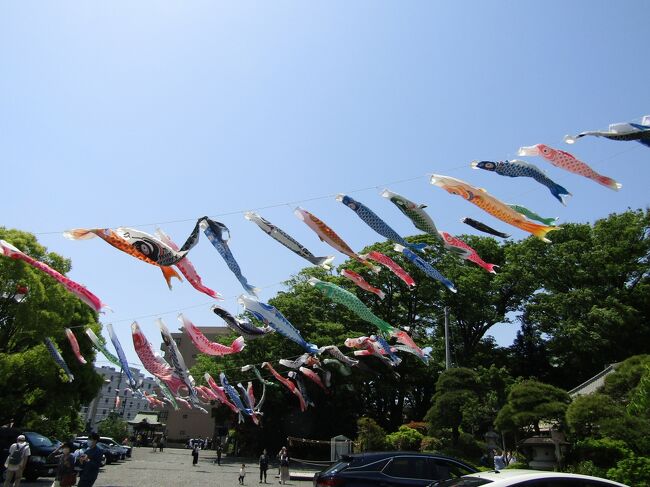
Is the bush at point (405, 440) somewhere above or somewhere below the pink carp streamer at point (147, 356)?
below

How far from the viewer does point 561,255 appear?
109 ft

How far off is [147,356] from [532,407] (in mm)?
13457

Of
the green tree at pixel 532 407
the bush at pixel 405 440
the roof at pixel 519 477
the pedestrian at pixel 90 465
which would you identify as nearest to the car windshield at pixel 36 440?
the pedestrian at pixel 90 465

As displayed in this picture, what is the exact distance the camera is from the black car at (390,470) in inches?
312

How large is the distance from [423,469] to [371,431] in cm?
1709

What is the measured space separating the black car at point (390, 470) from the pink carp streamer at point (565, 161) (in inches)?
225

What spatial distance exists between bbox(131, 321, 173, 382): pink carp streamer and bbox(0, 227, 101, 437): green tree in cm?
297

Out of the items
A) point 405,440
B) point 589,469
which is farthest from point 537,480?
point 405,440

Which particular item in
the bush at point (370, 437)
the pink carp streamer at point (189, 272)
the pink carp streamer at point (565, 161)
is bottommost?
the bush at point (370, 437)

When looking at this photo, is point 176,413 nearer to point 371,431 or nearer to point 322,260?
point 371,431

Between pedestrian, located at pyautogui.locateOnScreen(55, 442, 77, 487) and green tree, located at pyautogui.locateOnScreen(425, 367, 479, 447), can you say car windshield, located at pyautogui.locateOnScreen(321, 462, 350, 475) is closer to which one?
pedestrian, located at pyautogui.locateOnScreen(55, 442, 77, 487)

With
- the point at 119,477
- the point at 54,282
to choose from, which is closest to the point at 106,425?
the point at 119,477

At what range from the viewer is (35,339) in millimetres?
15836

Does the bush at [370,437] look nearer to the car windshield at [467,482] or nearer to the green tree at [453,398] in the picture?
the green tree at [453,398]
